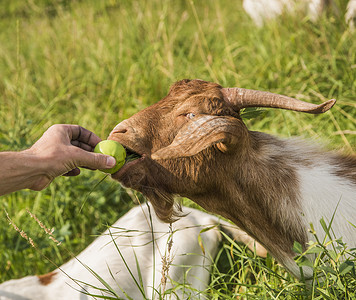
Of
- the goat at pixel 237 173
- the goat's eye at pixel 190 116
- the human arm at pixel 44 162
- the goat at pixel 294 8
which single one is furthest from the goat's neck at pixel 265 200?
the goat at pixel 294 8

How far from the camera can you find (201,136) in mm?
2238

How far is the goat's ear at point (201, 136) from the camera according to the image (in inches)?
87.7

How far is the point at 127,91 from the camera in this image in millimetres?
4988

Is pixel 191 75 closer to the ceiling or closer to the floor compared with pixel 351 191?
Result: closer to the ceiling

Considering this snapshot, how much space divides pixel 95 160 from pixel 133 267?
3.52ft

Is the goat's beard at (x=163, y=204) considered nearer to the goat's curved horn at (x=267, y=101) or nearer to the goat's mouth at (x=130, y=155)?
the goat's mouth at (x=130, y=155)

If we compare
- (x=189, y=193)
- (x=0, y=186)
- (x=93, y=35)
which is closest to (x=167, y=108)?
(x=189, y=193)

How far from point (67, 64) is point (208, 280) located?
3567 millimetres

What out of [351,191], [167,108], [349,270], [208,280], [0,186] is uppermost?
[167,108]

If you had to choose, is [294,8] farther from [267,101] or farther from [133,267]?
[133,267]

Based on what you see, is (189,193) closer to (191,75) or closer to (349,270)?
(349,270)

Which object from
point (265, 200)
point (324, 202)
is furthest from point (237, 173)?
point (324, 202)

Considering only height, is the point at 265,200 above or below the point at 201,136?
below

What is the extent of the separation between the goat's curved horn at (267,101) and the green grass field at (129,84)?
2.25ft
